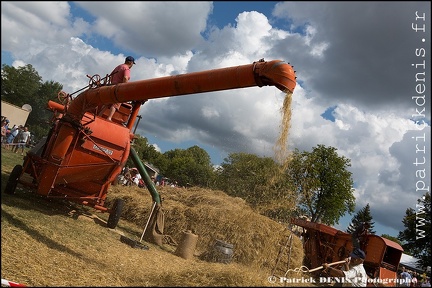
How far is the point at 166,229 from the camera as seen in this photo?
37.0 feet

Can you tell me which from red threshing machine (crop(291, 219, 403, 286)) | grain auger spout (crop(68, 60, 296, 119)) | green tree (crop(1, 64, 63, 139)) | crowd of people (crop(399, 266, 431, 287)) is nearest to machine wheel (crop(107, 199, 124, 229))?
grain auger spout (crop(68, 60, 296, 119))

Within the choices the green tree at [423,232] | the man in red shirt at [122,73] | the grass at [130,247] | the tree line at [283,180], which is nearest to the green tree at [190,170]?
the tree line at [283,180]

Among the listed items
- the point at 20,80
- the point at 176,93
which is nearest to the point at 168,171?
the point at 20,80

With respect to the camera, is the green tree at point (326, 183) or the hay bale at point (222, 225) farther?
the green tree at point (326, 183)

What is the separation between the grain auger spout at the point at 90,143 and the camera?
648 cm

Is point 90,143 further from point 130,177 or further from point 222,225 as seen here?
point 130,177

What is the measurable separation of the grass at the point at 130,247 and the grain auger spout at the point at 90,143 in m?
0.56

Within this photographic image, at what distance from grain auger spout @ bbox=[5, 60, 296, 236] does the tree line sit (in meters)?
0.89

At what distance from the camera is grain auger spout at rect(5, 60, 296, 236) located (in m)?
6.48

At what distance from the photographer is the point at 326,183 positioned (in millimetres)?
39969

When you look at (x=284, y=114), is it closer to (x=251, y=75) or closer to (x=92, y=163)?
(x=251, y=75)

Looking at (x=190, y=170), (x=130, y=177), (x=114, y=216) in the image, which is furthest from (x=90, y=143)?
(x=190, y=170)

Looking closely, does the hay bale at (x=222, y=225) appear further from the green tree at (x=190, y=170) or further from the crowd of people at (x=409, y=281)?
the green tree at (x=190, y=170)

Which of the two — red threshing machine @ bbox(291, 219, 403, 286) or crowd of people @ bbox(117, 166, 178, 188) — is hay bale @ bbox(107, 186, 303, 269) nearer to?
red threshing machine @ bbox(291, 219, 403, 286)
